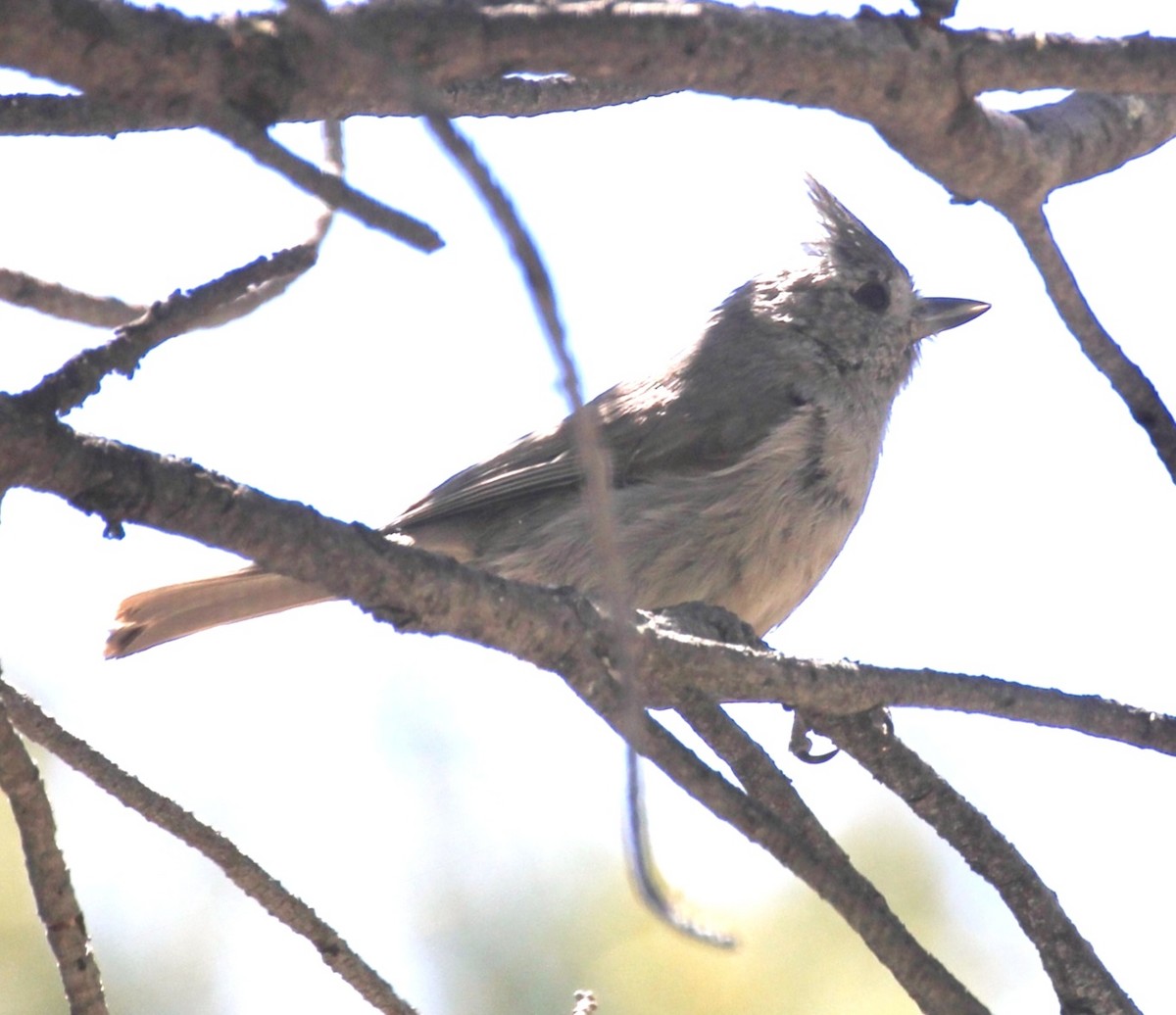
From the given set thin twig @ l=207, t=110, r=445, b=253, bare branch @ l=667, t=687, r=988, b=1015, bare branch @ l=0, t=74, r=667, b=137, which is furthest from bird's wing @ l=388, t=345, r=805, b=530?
thin twig @ l=207, t=110, r=445, b=253

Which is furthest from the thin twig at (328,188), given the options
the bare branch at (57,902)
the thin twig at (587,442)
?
the bare branch at (57,902)

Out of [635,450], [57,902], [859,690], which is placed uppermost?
[635,450]

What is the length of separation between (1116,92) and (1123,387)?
0.57 metres

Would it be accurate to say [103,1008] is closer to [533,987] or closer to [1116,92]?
[1116,92]

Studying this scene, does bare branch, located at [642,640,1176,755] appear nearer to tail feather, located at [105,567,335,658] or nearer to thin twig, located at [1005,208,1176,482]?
thin twig, located at [1005,208,1176,482]

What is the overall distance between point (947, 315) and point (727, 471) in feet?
4.67

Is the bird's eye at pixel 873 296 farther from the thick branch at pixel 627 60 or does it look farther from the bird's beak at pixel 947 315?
the thick branch at pixel 627 60

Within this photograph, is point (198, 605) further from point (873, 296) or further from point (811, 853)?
point (873, 296)

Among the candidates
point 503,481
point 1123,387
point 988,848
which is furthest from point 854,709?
point 503,481

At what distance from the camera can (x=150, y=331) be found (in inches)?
78.4

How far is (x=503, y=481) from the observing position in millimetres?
4906

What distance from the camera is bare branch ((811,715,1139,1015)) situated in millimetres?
2404

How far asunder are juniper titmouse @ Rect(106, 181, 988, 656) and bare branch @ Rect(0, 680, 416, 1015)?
1.78m

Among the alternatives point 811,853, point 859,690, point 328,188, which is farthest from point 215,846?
point 328,188
